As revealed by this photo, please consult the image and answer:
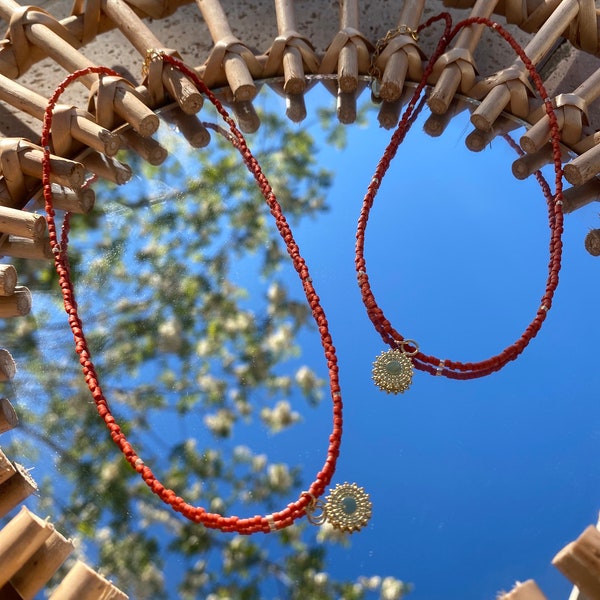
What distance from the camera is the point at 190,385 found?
1506 millimetres

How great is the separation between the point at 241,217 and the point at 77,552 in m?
0.62

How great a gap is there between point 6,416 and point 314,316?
47 cm

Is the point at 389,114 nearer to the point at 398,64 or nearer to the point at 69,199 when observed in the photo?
the point at 398,64

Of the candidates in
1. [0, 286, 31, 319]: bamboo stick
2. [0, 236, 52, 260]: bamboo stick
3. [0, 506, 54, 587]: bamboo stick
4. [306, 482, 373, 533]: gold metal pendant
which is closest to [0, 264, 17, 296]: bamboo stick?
[0, 286, 31, 319]: bamboo stick

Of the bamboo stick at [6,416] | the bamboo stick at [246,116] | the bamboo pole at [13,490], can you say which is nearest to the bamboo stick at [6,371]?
the bamboo stick at [6,416]

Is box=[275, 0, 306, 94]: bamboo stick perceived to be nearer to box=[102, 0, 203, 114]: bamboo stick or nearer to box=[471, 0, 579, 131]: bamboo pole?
box=[102, 0, 203, 114]: bamboo stick

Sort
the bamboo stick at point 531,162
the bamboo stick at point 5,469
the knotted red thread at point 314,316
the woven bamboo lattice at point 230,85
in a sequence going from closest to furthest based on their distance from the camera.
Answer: the bamboo stick at point 5,469 < the knotted red thread at point 314,316 < the woven bamboo lattice at point 230,85 < the bamboo stick at point 531,162

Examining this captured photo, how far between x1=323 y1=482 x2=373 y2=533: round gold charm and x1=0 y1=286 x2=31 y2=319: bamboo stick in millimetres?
522

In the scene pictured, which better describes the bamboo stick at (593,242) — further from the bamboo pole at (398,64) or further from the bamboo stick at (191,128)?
the bamboo stick at (191,128)

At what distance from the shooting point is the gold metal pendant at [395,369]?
1.49 metres

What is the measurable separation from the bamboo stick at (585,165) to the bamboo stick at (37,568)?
0.93 m

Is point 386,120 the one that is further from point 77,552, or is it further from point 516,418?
point 77,552

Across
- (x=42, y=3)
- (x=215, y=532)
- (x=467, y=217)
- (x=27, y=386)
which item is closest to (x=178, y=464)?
(x=215, y=532)

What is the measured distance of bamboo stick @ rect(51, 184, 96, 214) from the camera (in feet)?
5.31
